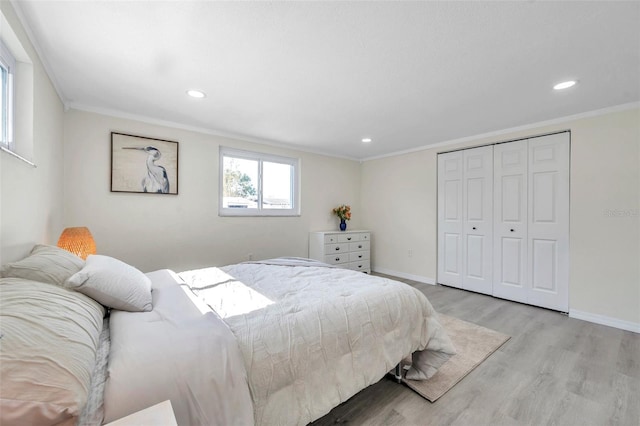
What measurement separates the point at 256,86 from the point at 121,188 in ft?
6.49

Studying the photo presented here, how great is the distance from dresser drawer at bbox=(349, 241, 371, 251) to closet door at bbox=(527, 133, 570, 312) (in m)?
2.41

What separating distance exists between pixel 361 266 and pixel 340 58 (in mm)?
3679

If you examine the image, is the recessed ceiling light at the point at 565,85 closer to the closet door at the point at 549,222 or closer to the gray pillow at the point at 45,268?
the closet door at the point at 549,222

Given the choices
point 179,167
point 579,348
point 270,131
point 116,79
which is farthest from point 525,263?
point 116,79

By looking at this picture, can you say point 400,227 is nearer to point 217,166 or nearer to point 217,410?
point 217,166

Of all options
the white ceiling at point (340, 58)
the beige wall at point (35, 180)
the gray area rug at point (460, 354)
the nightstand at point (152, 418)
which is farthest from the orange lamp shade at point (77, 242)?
the gray area rug at point (460, 354)

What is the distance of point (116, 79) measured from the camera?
2.23 meters

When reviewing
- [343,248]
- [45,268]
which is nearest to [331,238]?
[343,248]

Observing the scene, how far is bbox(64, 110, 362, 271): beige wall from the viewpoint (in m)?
2.81

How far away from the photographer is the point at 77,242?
7.29ft

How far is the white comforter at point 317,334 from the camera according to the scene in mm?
1215

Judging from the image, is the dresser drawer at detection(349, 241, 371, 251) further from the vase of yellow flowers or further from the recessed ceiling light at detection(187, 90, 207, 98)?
the recessed ceiling light at detection(187, 90, 207, 98)

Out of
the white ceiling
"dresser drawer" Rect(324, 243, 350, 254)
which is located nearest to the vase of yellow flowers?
"dresser drawer" Rect(324, 243, 350, 254)

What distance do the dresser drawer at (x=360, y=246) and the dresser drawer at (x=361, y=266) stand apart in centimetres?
24
